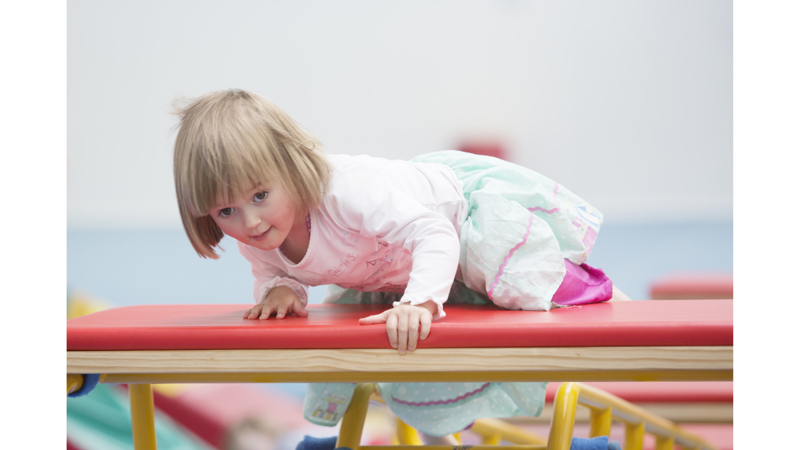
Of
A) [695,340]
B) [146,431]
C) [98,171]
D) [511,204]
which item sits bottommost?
[146,431]

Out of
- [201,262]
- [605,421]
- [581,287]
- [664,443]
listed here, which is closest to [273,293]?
[581,287]

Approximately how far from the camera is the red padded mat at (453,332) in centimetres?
61

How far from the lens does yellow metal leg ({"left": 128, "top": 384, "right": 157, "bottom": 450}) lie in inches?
33.4

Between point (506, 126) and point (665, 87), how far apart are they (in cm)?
52

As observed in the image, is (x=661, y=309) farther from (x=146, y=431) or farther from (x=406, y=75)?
(x=406, y=75)

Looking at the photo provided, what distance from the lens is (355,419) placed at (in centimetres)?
98

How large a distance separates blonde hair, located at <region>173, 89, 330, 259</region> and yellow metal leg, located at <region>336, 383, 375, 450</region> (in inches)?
13.4

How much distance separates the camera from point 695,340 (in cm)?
61

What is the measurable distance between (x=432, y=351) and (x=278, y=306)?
25 centimetres

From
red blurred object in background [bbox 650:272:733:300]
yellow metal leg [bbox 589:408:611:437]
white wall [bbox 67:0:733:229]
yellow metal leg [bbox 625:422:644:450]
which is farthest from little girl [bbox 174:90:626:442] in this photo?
white wall [bbox 67:0:733:229]

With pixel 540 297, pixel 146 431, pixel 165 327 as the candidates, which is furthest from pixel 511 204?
pixel 146 431

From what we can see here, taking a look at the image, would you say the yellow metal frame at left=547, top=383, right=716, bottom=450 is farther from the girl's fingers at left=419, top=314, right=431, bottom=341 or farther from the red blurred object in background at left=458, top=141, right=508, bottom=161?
the red blurred object in background at left=458, top=141, right=508, bottom=161

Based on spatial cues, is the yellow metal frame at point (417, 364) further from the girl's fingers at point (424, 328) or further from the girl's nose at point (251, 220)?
the girl's nose at point (251, 220)

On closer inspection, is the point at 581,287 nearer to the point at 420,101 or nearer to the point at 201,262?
the point at 420,101
